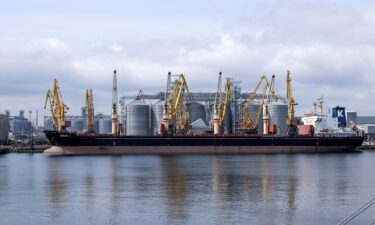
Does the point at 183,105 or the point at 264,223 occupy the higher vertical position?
the point at 183,105

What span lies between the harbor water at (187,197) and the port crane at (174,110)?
166 ft

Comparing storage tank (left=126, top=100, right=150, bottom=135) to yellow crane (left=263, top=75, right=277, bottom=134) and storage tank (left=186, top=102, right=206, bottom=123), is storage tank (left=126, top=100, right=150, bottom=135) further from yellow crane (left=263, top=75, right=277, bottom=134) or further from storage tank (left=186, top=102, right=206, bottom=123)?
yellow crane (left=263, top=75, right=277, bottom=134)

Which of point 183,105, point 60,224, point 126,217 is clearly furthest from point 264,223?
point 183,105

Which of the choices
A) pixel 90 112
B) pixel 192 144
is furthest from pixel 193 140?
pixel 90 112

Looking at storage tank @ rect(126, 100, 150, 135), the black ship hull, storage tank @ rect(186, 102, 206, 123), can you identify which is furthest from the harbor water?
storage tank @ rect(126, 100, 150, 135)

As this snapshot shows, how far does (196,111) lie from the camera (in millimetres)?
150500

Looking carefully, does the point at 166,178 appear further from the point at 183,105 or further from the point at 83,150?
the point at 183,105

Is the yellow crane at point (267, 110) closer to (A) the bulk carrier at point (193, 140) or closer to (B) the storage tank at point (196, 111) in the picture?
(A) the bulk carrier at point (193, 140)

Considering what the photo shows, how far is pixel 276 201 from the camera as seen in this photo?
33125 millimetres

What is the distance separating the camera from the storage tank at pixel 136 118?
491ft

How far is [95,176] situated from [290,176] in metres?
15.0

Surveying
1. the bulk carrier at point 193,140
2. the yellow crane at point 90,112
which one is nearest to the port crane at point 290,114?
the bulk carrier at point 193,140

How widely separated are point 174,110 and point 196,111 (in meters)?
42.9

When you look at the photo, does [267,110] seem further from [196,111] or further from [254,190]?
[254,190]
